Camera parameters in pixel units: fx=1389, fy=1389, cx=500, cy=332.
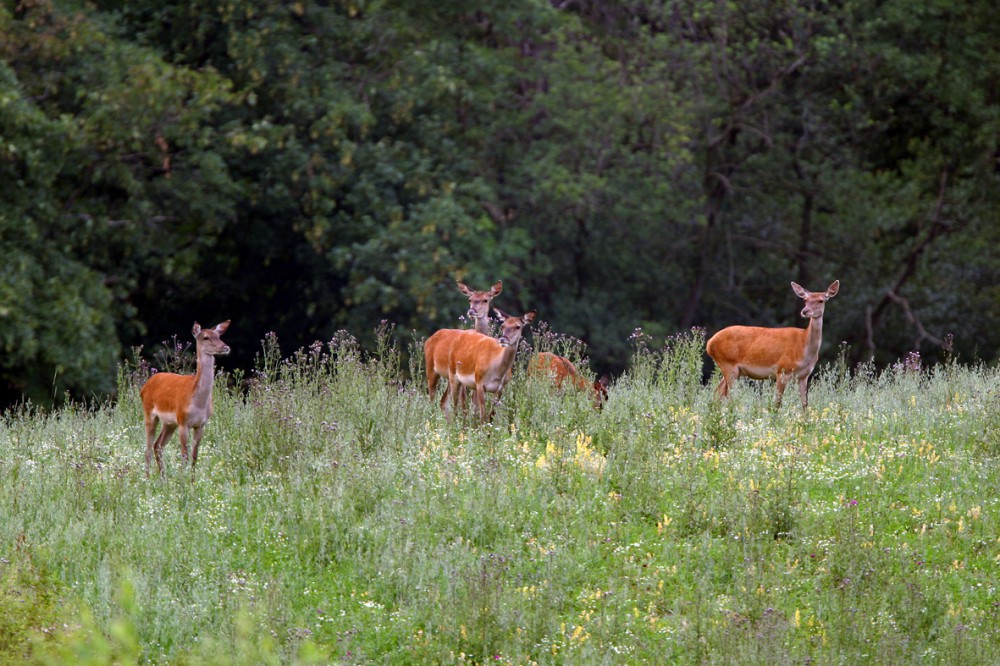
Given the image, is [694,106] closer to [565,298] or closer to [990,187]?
[565,298]

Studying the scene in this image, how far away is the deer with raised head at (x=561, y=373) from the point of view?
422 inches

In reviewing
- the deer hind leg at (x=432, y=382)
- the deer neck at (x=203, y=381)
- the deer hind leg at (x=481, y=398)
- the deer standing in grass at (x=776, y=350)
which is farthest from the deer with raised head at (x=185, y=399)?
the deer standing in grass at (x=776, y=350)

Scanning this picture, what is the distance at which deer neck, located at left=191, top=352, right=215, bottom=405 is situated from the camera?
9602mm

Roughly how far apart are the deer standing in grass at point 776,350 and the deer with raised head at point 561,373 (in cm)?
122

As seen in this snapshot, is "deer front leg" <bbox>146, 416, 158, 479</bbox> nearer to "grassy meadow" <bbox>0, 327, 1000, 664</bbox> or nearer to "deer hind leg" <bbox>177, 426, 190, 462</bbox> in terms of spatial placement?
"grassy meadow" <bbox>0, 327, 1000, 664</bbox>

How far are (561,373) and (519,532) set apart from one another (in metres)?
3.24

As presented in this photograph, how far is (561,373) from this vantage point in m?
11.5

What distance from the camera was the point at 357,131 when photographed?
19656mm

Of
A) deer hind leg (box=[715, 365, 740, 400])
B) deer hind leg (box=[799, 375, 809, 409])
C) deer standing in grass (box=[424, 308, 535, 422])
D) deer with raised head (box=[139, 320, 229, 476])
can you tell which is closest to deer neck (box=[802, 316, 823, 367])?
deer hind leg (box=[799, 375, 809, 409])

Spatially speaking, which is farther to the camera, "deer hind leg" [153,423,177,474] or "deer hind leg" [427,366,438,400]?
"deer hind leg" [427,366,438,400]

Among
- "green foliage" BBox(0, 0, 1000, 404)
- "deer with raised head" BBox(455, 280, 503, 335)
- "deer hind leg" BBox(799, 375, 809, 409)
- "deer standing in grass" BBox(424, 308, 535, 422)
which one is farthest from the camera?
"green foliage" BBox(0, 0, 1000, 404)

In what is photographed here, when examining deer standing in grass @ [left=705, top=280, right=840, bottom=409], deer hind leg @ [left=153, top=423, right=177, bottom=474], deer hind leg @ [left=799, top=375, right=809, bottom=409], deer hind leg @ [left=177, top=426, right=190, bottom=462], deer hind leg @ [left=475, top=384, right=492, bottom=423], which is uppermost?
deer standing in grass @ [left=705, top=280, right=840, bottom=409]

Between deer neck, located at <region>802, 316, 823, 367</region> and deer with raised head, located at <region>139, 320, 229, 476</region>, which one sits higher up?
deer neck, located at <region>802, 316, 823, 367</region>

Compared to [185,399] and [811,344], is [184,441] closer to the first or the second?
[185,399]
